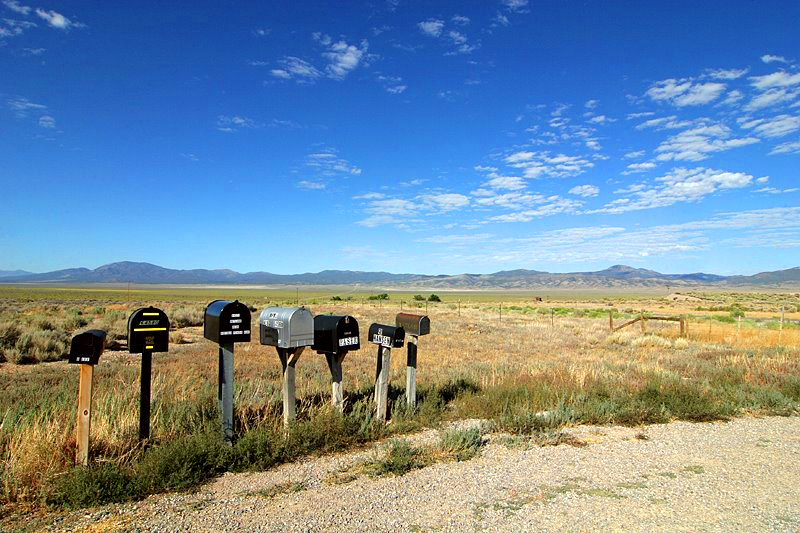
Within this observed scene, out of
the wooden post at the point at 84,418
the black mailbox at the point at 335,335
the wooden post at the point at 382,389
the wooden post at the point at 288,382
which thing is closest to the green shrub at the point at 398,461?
the wooden post at the point at 382,389

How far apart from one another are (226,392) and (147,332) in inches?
41.0

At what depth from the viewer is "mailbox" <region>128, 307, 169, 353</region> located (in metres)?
5.10

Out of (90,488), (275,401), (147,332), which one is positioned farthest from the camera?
(275,401)

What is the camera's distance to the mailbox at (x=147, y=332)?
5.10 meters

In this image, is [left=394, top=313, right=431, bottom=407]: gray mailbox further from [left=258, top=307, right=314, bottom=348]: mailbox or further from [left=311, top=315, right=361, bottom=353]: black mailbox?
[left=258, top=307, right=314, bottom=348]: mailbox

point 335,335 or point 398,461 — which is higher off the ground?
point 335,335

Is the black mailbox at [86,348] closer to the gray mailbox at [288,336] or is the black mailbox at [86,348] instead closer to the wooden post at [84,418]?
the wooden post at [84,418]

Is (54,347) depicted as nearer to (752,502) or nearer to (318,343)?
(318,343)

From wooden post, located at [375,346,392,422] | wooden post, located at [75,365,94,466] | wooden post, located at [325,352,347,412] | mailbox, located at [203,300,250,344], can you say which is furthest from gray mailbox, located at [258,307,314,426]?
wooden post, located at [75,365,94,466]

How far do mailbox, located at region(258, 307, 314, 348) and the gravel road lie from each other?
131cm

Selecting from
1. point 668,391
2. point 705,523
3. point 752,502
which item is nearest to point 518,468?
point 705,523

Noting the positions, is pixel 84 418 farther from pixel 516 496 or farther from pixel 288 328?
pixel 516 496

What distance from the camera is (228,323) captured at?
5430mm

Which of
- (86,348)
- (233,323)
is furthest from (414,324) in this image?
(86,348)
